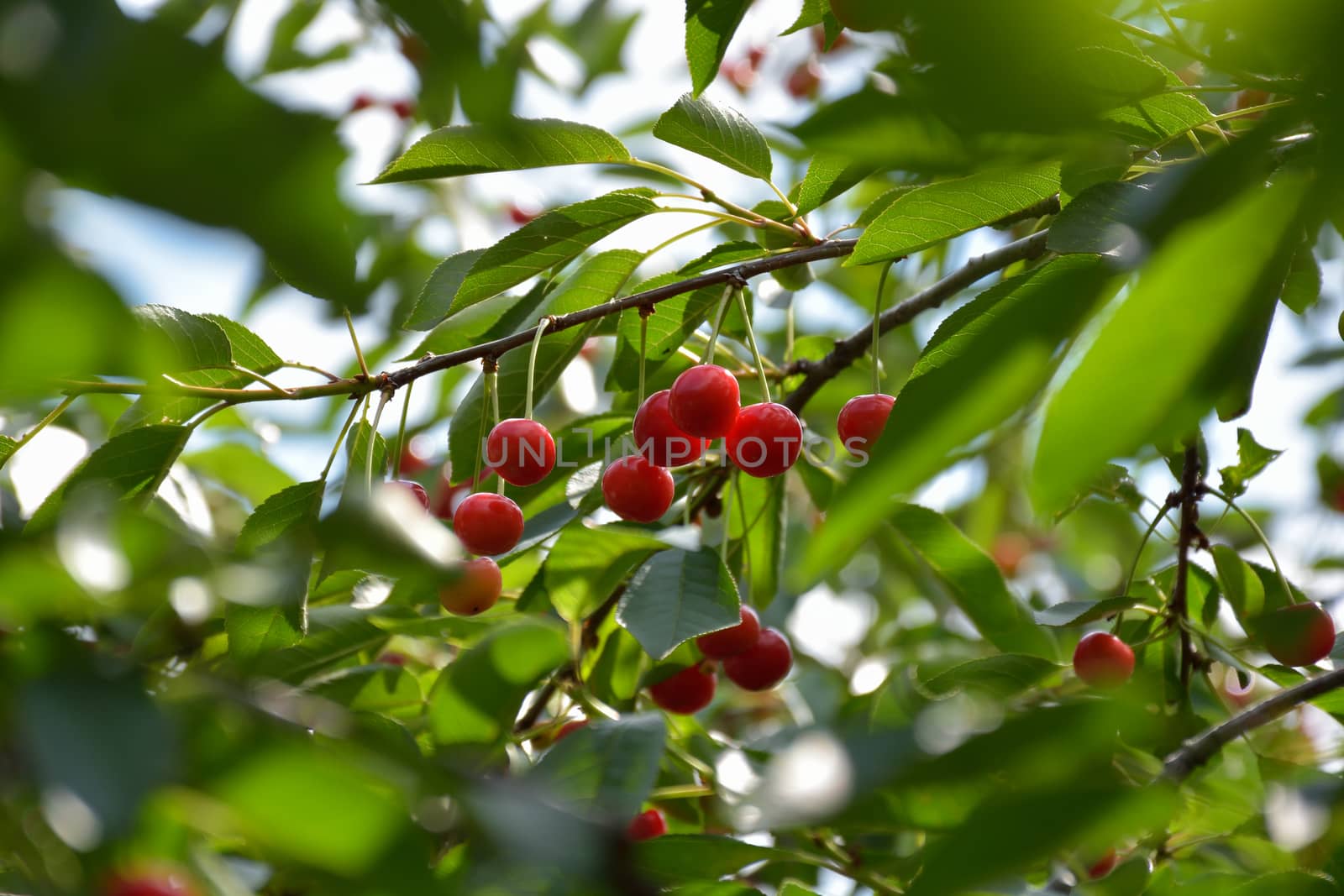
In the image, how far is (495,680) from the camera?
82cm

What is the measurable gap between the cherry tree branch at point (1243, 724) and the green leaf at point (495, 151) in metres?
0.97

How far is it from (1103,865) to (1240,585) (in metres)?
0.53

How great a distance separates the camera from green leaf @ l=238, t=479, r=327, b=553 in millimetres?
1357

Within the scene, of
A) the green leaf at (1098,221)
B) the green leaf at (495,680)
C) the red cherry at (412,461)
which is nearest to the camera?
the green leaf at (495,680)

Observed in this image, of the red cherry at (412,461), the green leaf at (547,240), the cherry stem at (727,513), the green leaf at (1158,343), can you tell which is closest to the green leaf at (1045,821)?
the green leaf at (1158,343)

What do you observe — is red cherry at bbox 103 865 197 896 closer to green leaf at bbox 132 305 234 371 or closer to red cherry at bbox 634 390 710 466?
green leaf at bbox 132 305 234 371

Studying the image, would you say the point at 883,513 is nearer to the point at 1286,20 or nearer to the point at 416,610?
the point at 1286,20

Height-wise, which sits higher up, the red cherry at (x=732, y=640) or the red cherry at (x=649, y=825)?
the red cherry at (x=732, y=640)

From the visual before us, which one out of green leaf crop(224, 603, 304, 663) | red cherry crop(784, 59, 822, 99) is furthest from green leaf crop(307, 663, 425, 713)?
red cherry crop(784, 59, 822, 99)

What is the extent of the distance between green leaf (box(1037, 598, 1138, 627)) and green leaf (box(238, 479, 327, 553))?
96 centimetres

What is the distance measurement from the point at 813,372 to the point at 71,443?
1.26 meters

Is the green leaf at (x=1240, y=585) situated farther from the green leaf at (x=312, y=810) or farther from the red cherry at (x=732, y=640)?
the green leaf at (x=312, y=810)

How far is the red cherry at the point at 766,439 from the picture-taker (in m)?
1.39

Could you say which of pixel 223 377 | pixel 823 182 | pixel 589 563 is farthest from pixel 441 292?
pixel 823 182
